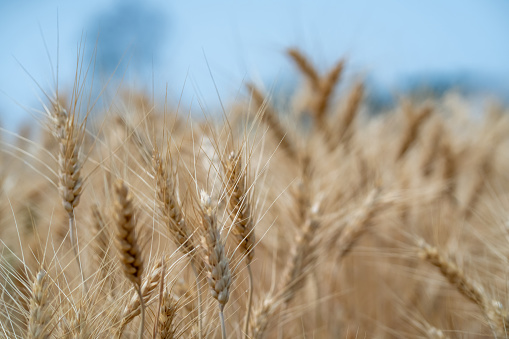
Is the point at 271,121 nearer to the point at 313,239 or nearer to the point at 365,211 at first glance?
the point at 365,211

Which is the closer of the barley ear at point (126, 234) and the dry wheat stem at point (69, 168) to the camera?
the barley ear at point (126, 234)

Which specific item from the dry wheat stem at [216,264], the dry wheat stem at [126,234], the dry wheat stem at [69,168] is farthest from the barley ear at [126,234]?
the dry wheat stem at [69,168]

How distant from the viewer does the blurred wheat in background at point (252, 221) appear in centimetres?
99

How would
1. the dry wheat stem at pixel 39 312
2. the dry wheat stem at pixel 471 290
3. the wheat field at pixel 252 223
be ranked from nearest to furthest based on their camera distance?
the dry wheat stem at pixel 39 312, the wheat field at pixel 252 223, the dry wheat stem at pixel 471 290

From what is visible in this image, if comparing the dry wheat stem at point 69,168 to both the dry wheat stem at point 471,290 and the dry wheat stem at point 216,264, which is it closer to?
the dry wheat stem at point 216,264

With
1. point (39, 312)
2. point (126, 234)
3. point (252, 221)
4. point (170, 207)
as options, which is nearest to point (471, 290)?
point (252, 221)

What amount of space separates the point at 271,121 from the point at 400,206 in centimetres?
72

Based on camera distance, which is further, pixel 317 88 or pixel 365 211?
pixel 317 88

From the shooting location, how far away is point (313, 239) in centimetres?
146

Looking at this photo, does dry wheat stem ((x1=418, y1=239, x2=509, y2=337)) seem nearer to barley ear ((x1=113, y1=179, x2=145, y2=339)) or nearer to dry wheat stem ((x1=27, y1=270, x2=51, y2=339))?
barley ear ((x1=113, y1=179, x2=145, y2=339))

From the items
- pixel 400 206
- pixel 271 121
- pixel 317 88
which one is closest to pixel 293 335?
pixel 400 206

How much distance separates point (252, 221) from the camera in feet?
3.40

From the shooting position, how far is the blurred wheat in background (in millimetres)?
986

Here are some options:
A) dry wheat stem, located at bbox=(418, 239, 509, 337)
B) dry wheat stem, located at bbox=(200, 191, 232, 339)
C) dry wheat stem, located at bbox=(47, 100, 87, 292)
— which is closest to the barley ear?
dry wheat stem, located at bbox=(200, 191, 232, 339)
